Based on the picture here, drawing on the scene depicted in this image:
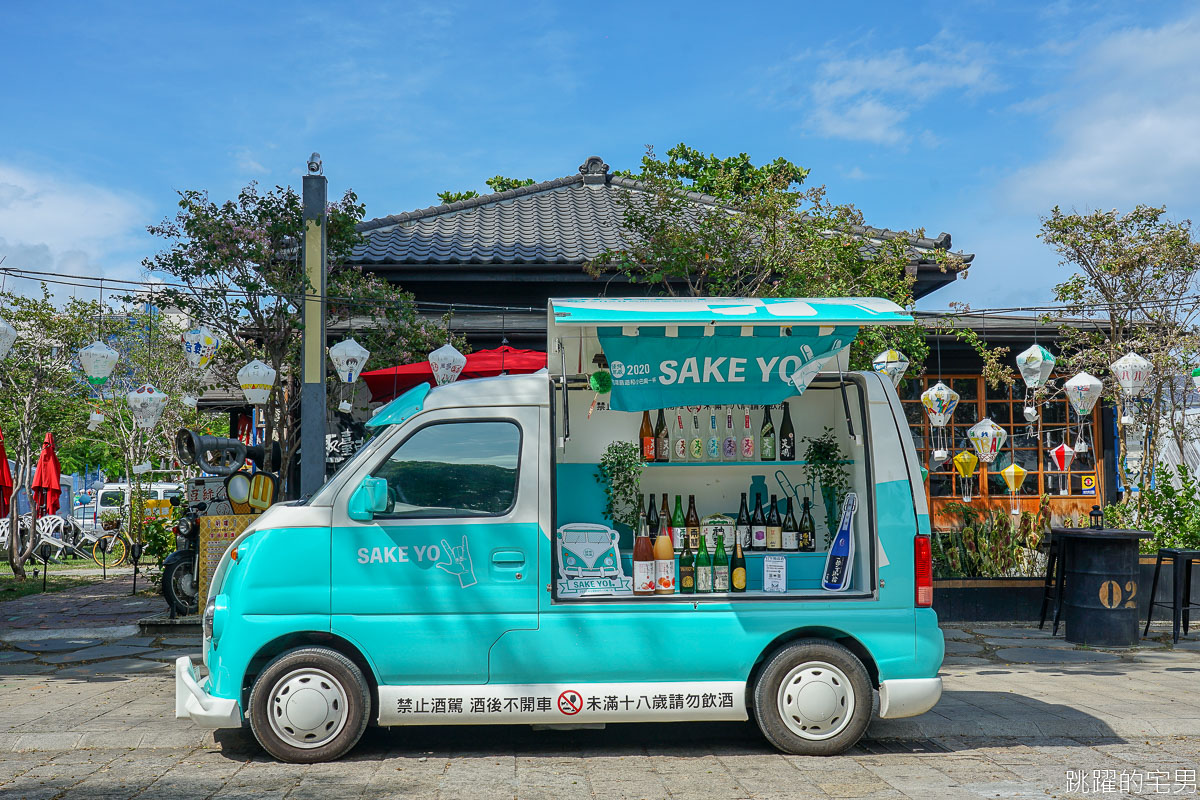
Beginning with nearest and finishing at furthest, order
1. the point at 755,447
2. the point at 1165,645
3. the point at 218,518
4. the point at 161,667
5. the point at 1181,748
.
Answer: the point at 1181,748
the point at 755,447
the point at 161,667
the point at 1165,645
the point at 218,518

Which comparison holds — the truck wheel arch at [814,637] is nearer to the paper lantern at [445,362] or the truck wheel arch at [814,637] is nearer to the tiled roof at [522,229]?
the paper lantern at [445,362]

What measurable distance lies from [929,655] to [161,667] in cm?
621

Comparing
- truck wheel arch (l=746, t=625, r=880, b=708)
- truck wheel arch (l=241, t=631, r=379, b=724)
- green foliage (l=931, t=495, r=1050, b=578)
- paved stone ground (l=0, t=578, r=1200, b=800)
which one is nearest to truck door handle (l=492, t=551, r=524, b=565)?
truck wheel arch (l=241, t=631, r=379, b=724)

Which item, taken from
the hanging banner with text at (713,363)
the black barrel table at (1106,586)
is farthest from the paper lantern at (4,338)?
the black barrel table at (1106,586)

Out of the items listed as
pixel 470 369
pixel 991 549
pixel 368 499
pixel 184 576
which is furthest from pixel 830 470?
pixel 184 576

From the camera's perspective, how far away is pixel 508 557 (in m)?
5.37

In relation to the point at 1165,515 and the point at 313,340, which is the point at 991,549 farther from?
the point at 313,340

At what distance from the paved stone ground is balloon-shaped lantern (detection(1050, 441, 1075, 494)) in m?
6.20

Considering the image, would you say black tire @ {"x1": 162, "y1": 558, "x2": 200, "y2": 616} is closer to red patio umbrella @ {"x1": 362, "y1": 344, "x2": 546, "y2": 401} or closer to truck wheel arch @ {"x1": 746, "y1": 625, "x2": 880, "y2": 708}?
red patio umbrella @ {"x1": 362, "y1": 344, "x2": 546, "y2": 401}

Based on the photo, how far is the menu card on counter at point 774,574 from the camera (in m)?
5.81

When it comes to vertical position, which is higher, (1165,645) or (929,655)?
(929,655)

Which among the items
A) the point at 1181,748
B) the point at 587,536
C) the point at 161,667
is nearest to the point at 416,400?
the point at 587,536

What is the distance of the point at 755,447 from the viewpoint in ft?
22.3

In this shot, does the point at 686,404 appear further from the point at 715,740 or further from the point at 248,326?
the point at 248,326
